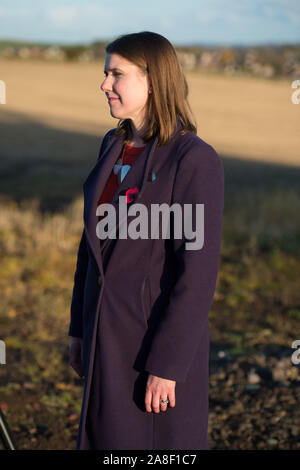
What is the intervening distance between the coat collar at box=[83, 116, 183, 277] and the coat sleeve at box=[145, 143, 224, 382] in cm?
12

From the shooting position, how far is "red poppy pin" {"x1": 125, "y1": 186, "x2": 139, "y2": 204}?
1.87 meters

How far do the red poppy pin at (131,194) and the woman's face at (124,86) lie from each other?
0.24m

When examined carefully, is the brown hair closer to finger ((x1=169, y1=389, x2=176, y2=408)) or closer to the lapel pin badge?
the lapel pin badge

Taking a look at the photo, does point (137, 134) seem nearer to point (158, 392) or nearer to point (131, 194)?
point (131, 194)

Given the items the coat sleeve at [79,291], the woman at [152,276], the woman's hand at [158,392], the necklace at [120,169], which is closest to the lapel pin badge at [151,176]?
the woman at [152,276]

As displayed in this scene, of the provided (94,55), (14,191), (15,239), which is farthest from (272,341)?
(94,55)

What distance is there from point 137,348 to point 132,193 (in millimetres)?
488

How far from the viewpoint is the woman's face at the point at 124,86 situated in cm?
186

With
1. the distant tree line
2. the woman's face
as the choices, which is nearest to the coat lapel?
the woman's face

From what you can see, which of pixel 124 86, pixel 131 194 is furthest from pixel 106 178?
pixel 124 86

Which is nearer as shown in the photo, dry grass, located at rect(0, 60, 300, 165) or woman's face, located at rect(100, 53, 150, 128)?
woman's face, located at rect(100, 53, 150, 128)

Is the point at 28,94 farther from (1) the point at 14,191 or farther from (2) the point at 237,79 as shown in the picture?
(1) the point at 14,191

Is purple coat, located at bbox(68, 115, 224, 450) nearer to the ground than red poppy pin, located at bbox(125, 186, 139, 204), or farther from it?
nearer to the ground

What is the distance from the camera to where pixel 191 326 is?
1.77 metres
